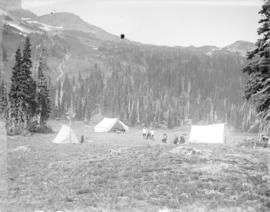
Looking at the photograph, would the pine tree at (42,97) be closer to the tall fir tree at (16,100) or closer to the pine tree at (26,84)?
the pine tree at (26,84)

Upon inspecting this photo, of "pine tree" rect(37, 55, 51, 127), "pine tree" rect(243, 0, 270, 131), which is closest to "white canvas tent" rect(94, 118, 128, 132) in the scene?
"pine tree" rect(37, 55, 51, 127)

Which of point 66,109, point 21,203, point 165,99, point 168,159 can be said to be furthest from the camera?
point 165,99

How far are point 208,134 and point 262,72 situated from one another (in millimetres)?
33228

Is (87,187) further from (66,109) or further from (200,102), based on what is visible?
(200,102)

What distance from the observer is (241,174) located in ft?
71.3

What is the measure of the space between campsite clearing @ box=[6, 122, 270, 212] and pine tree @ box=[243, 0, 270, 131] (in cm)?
372

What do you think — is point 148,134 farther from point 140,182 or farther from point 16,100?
point 140,182

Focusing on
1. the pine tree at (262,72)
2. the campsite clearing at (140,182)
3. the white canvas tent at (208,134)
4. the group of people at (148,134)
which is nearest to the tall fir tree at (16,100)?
the group of people at (148,134)

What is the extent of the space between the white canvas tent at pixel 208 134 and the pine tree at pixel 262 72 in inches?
1241

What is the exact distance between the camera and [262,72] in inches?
681

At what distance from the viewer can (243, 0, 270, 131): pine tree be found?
54.6 feet

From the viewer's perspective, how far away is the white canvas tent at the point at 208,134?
4905 cm

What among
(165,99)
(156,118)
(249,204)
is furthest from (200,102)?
(249,204)

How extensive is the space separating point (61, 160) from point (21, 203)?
11970mm
